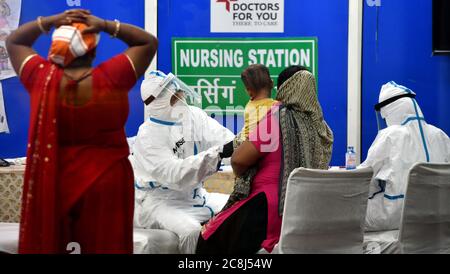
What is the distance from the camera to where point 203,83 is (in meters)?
3.26

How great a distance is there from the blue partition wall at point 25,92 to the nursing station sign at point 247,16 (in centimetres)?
44

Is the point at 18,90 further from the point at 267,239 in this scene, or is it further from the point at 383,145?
the point at 383,145

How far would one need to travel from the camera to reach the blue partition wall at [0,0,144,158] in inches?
104

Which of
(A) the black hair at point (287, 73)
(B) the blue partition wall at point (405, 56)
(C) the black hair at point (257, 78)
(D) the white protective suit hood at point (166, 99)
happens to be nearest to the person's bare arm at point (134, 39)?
(D) the white protective suit hood at point (166, 99)

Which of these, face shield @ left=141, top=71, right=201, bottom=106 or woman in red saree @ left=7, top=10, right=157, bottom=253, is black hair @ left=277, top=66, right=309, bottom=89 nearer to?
face shield @ left=141, top=71, right=201, bottom=106

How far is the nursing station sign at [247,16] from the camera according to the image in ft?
10.6

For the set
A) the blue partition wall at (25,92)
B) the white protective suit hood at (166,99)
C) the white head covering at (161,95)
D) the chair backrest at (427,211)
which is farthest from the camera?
the chair backrest at (427,211)

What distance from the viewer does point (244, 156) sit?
330 cm

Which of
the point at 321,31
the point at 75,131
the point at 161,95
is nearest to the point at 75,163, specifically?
the point at 75,131

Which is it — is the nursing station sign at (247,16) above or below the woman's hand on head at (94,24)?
above

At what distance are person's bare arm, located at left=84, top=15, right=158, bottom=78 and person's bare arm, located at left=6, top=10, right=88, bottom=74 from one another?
0.06 m

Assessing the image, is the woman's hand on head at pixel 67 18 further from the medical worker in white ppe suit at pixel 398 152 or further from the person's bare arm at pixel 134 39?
the medical worker in white ppe suit at pixel 398 152

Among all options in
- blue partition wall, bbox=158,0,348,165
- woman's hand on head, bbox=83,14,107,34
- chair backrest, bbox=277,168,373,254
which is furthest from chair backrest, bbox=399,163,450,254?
woman's hand on head, bbox=83,14,107,34
